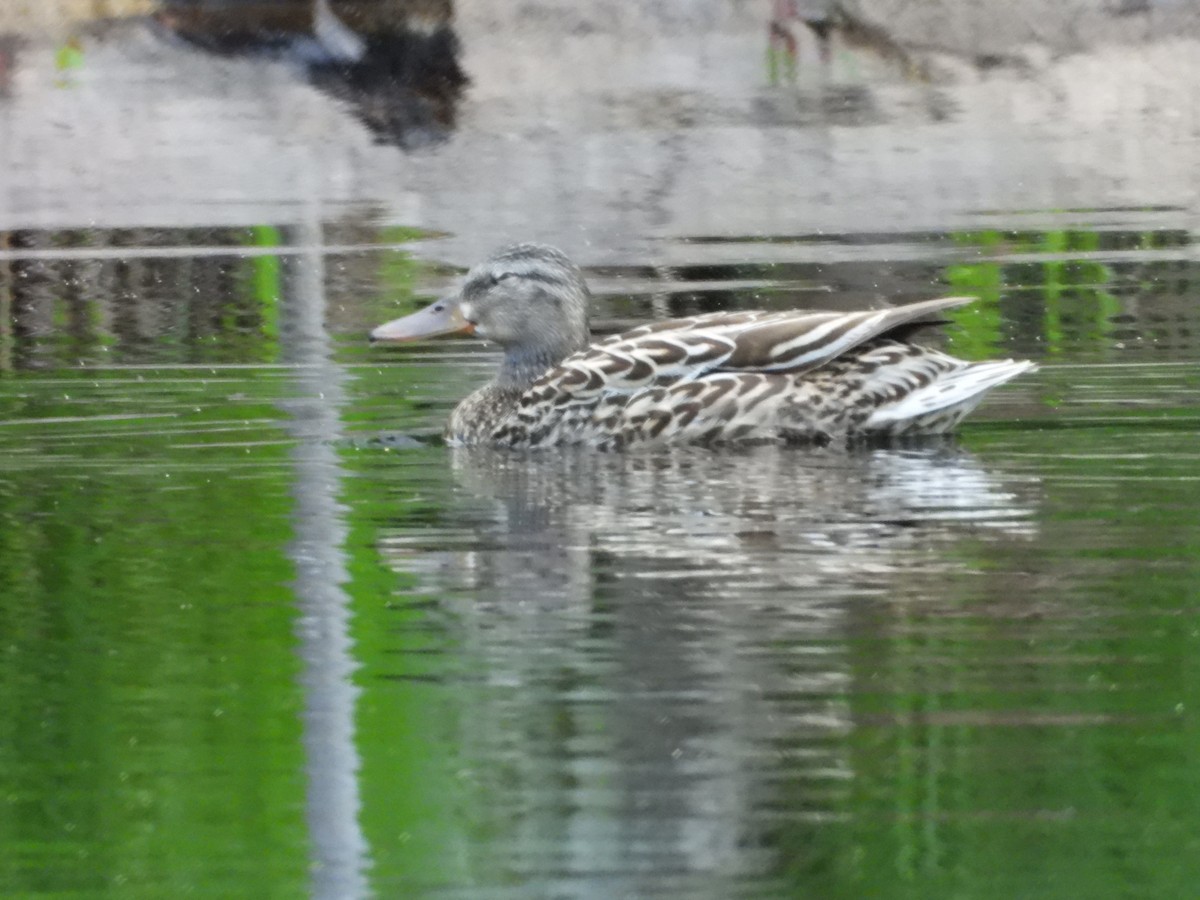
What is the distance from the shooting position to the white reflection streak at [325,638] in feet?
14.5

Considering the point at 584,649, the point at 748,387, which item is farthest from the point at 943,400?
the point at 584,649

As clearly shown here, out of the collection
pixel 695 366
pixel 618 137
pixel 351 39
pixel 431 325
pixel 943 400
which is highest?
pixel 351 39

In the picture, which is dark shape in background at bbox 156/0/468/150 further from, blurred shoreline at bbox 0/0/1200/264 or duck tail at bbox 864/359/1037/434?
duck tail at bbox 864/359/1037/434

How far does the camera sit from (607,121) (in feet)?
66.9

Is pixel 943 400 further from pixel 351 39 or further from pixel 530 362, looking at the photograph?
pixel 351 39

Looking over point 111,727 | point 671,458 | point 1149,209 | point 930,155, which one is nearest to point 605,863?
point 111,727

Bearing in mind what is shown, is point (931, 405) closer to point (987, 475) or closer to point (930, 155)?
point (987, 475)

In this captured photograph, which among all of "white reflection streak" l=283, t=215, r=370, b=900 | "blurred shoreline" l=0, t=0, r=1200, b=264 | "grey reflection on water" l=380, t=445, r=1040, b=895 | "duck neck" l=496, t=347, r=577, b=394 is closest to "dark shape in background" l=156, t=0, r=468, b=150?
"blurred shoreline" l=0, t=0, r=1200, b=264

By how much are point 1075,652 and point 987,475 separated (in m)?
2.75

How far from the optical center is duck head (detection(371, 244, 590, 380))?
10.4 meters

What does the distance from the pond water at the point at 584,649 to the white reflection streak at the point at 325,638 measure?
15mm

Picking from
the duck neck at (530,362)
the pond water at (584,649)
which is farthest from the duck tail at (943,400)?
the duck neck at (530,362)

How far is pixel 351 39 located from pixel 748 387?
13.1 metres

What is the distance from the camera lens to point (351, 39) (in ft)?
72.1
